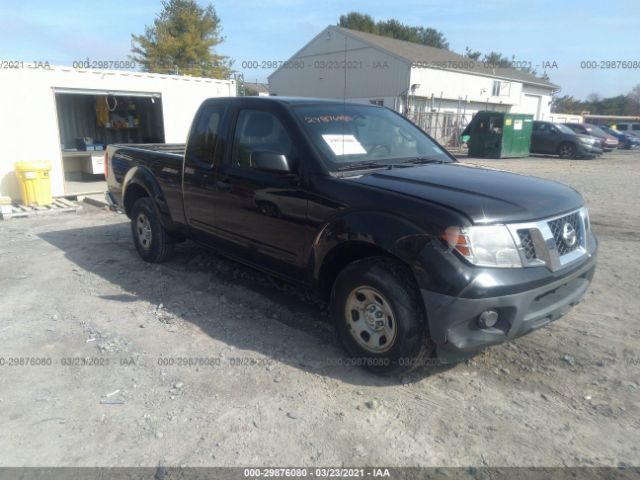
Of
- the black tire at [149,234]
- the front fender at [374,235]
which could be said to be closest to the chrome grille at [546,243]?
the front fender at [374,235]

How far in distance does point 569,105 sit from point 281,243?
92.9 metres

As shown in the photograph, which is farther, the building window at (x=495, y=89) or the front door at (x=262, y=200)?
the building window at (x=495, y=89)

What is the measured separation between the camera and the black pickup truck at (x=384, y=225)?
293cm

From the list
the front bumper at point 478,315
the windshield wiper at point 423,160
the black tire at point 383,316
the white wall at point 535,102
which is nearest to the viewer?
the front bumper at point 478,315

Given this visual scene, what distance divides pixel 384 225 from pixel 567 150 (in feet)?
74.1

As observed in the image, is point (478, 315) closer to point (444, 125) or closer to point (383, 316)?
point (383, 316)

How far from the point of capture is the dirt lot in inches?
109

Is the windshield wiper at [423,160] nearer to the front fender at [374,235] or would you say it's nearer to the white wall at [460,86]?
the front fender at [374,235]

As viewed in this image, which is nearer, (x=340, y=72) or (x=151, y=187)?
(x=151, y=187)

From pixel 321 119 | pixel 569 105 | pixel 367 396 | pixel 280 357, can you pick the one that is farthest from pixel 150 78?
pixel 569 105

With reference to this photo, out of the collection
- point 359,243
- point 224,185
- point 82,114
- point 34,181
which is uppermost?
point 82,114

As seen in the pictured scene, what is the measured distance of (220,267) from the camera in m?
6.01

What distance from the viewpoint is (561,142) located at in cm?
2259

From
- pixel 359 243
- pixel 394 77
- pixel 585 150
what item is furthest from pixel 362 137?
pixel 394 77
